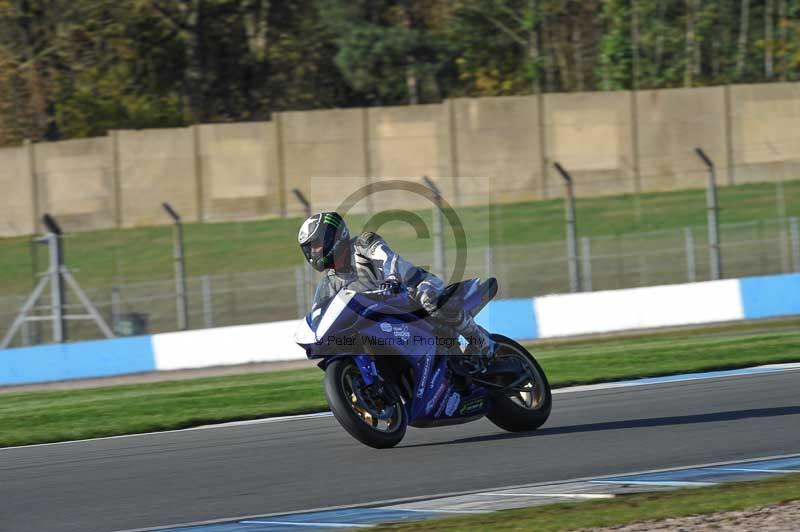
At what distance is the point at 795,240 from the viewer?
878 inches

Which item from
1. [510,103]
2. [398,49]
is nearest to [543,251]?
[510,103]

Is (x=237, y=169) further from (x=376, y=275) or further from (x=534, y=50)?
(x=376, y=275)

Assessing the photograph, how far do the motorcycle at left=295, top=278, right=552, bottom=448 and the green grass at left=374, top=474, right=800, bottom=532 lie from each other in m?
1.85

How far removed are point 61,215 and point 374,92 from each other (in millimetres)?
13237

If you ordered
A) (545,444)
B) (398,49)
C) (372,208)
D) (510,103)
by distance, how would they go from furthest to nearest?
(398,49) < (510,103) < (372,208) < (545,444)

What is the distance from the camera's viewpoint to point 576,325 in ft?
65.4

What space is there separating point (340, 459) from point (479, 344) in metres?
1.34

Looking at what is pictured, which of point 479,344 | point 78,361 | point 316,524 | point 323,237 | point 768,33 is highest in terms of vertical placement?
point 768,33

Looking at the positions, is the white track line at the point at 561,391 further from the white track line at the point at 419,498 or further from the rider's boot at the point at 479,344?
the white track line at the point at 419,498

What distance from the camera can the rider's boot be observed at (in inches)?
365

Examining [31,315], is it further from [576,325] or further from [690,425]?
[690,425]

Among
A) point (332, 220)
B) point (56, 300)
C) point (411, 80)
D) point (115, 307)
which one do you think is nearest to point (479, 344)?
point (332, 220)

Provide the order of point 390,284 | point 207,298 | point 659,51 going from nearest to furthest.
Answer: point 390,284, point 207,298, point 659,51

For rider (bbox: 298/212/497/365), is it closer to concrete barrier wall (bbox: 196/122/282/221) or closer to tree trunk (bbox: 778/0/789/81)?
concrete barrier wall (bbox: 196/122/282/221)
